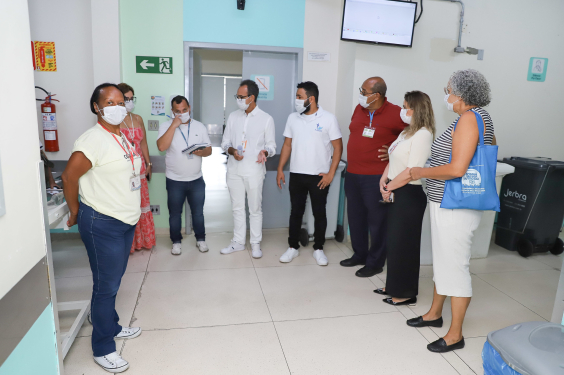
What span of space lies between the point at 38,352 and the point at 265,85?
11.3 feet

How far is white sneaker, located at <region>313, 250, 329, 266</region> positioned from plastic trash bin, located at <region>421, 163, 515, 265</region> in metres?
0.95

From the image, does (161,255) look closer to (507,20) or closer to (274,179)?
(274,179)

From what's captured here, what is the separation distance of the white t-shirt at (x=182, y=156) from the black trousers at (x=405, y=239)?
1.89 metres

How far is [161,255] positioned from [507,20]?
14.5 ft

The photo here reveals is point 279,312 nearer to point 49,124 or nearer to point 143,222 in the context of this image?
point 143,222

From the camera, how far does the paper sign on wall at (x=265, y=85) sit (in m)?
4.37

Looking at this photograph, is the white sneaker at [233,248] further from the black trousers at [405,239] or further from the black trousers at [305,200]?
the black trousers at [405,239]

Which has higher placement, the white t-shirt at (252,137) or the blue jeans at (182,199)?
the white t-shirt at (252,137)

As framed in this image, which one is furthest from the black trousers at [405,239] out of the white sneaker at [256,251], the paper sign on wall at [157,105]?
the paper sign on wall at [157,105]

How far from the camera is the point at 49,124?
3.58 metres

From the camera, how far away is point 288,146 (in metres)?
3.68

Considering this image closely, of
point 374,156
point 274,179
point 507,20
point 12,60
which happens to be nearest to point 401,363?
point 374,156

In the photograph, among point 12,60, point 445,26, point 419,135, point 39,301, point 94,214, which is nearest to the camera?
point 12,60

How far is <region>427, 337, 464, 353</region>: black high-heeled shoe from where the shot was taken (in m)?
2.28
